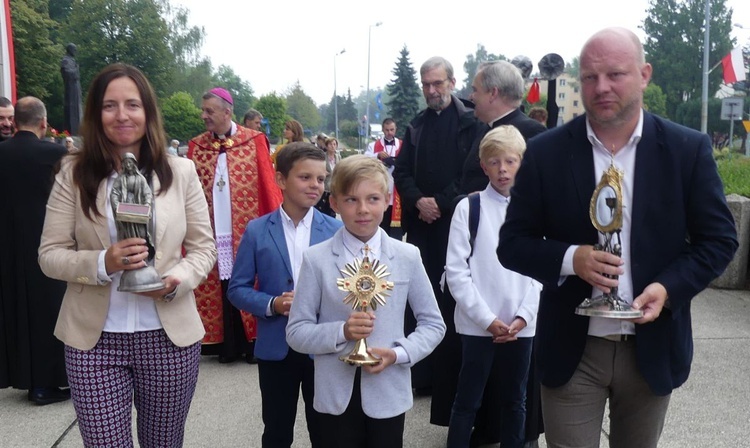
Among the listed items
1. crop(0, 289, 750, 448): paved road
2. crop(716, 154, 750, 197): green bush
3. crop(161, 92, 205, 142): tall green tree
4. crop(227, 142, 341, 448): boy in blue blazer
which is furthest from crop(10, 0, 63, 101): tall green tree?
crop(227, 142, 341, 448): boy in blue blazer

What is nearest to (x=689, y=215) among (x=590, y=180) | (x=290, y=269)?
(x=590, y=180)

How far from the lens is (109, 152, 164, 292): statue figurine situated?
8.69 ft

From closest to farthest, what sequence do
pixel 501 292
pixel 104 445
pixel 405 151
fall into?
pixel 104 445 < pixel 501 292 < pixel 405 151

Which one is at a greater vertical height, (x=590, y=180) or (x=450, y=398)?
(x=590, y=180)

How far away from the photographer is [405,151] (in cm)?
554

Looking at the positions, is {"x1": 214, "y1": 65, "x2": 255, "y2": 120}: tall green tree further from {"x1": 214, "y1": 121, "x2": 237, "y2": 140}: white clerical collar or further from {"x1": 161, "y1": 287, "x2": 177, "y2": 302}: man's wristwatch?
{"x1": 161, "y1": 287, "x2": 177, "y2": 302}: man's wristwatch

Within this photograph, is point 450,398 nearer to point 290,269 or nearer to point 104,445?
point 290,269

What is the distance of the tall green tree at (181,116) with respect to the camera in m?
68.4

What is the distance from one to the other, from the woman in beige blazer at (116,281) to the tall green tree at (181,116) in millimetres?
66993

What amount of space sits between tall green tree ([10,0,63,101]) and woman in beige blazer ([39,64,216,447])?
4558cm

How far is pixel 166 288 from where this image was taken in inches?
109

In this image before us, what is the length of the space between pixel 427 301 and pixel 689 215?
1044mm

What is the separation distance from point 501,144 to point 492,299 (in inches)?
31.8

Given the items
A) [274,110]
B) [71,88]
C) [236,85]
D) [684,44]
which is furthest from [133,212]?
[236,85]
